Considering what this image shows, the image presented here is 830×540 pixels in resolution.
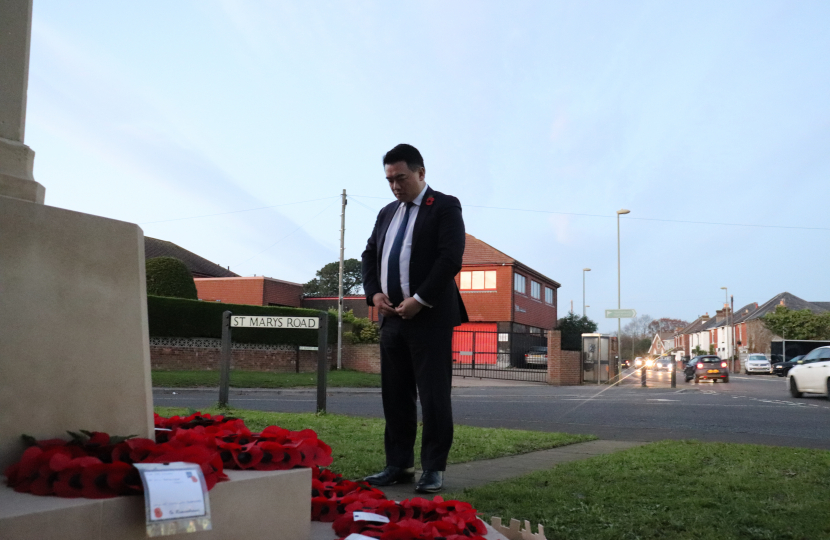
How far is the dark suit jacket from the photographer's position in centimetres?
367

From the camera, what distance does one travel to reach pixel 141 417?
7.59 feet

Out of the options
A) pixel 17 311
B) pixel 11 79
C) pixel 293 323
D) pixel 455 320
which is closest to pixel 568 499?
pixel 455 320

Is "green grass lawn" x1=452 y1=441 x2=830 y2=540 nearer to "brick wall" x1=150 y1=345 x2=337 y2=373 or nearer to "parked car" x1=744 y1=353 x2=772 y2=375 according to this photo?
"brick wall" x1=150 y1=345 x2=337 y2=373

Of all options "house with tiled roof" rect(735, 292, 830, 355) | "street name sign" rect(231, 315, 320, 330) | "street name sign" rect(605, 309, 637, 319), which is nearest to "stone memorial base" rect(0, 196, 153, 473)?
"street name sign" rect(231, 315, 320, 330)

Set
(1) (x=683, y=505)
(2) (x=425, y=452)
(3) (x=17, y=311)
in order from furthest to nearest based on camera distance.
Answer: (2) (x=425, y=452), (1) (x=683, y=505), (3) (x=17, y=311)

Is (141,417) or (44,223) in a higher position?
(44,223)

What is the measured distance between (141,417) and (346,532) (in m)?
0.81

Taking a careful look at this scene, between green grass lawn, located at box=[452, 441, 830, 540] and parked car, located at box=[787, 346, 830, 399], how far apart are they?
1338 centimetres

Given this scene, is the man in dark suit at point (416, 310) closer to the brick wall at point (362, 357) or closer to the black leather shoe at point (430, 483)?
the black leather shoe at point (430, 483)

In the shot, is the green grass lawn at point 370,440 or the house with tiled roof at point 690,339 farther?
the house with tiled roof at point 690,339

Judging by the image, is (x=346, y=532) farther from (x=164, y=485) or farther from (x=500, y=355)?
(x=500, y=355)

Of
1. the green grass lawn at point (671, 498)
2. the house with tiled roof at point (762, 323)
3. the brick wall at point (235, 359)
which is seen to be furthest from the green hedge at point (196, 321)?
the house with tiled roof at point (762, 323)

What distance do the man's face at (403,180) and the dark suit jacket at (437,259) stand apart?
87 millimetres

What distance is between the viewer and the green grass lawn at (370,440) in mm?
4664
